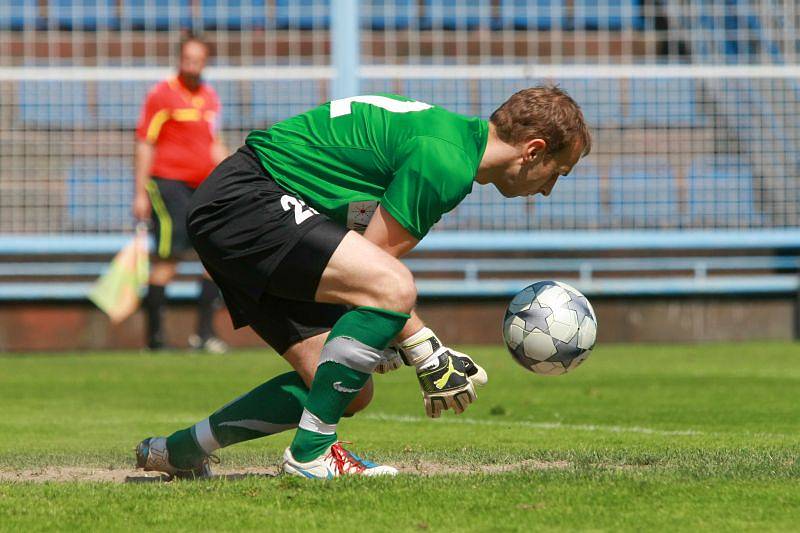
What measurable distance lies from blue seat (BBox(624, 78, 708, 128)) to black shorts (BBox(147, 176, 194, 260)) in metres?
5.05

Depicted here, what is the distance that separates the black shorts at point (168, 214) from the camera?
11.8 meters

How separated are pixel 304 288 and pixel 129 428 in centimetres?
299

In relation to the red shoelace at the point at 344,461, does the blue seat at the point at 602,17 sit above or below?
above

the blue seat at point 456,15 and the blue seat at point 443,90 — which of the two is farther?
the blue seat at point 456,15

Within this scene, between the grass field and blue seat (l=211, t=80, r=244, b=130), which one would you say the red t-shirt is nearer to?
the grass field

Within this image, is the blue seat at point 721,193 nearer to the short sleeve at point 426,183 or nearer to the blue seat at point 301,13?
the blue seat at point 301,13

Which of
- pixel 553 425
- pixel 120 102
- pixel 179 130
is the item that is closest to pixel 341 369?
pixel 553 425

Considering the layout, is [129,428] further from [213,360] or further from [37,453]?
[213,360]

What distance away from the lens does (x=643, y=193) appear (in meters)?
14.4

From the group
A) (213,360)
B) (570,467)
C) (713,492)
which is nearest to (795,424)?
(570,467)

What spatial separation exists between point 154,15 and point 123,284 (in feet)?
14.5

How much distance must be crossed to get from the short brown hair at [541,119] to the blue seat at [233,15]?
433 inches

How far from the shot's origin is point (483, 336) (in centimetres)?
1405

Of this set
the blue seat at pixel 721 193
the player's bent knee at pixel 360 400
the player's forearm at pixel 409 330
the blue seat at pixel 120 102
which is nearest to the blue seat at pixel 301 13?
the blue seat at pixel 120 102
